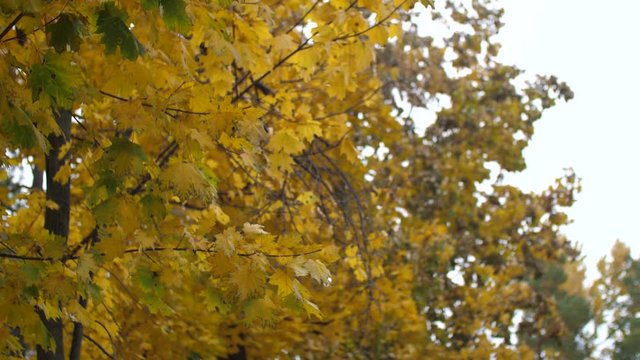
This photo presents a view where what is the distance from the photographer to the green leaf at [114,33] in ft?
8.68

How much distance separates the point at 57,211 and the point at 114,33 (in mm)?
2244

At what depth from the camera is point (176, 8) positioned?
2.68 meters

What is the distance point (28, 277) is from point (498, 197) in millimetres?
10445

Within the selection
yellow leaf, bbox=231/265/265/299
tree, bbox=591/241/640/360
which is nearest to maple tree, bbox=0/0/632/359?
yellow leaf, bbox=231/265/265/299

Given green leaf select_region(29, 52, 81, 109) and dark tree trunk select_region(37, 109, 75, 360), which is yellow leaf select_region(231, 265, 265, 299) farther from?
dark tree trunk select_region(37, 109, 75, 360)

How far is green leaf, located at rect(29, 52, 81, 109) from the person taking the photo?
272 centimetres

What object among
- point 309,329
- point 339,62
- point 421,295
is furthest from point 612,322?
point 339,62

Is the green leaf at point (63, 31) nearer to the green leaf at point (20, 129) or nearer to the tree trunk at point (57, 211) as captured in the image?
the green leaf at point (20, 129)

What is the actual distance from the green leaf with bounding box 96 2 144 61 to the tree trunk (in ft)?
6.16

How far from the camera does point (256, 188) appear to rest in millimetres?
6250

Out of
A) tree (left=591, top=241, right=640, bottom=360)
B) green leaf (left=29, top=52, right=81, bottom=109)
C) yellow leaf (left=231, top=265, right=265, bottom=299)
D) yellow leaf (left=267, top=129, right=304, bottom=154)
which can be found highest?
tree (left=591, top=241, right=640, bottom=360)

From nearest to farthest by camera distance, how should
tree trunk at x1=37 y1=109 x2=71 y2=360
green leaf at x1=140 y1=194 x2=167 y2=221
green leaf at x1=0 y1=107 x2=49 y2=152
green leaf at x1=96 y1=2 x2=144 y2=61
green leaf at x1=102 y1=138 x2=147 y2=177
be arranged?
green leaf at x1=96 y1=2 x2=144 y2=61 → green leaf at x1=0 y1=107 x2=49 y2=152 → green leaf at x1=102 y1=138 x2=147 y2=177 → green leaf at x1=140 y1=194 x2=167 y2=221 → tree trunk at x1=37 y1=109 x2=71 y2=360

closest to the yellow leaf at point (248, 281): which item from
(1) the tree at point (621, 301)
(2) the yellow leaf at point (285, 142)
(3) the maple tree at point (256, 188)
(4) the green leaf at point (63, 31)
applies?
(3) the maple tree at point (256, 188)

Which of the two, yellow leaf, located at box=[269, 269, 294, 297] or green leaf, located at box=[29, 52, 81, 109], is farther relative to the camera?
yellow leaf, located at box=[269, 269, 294, 297]
